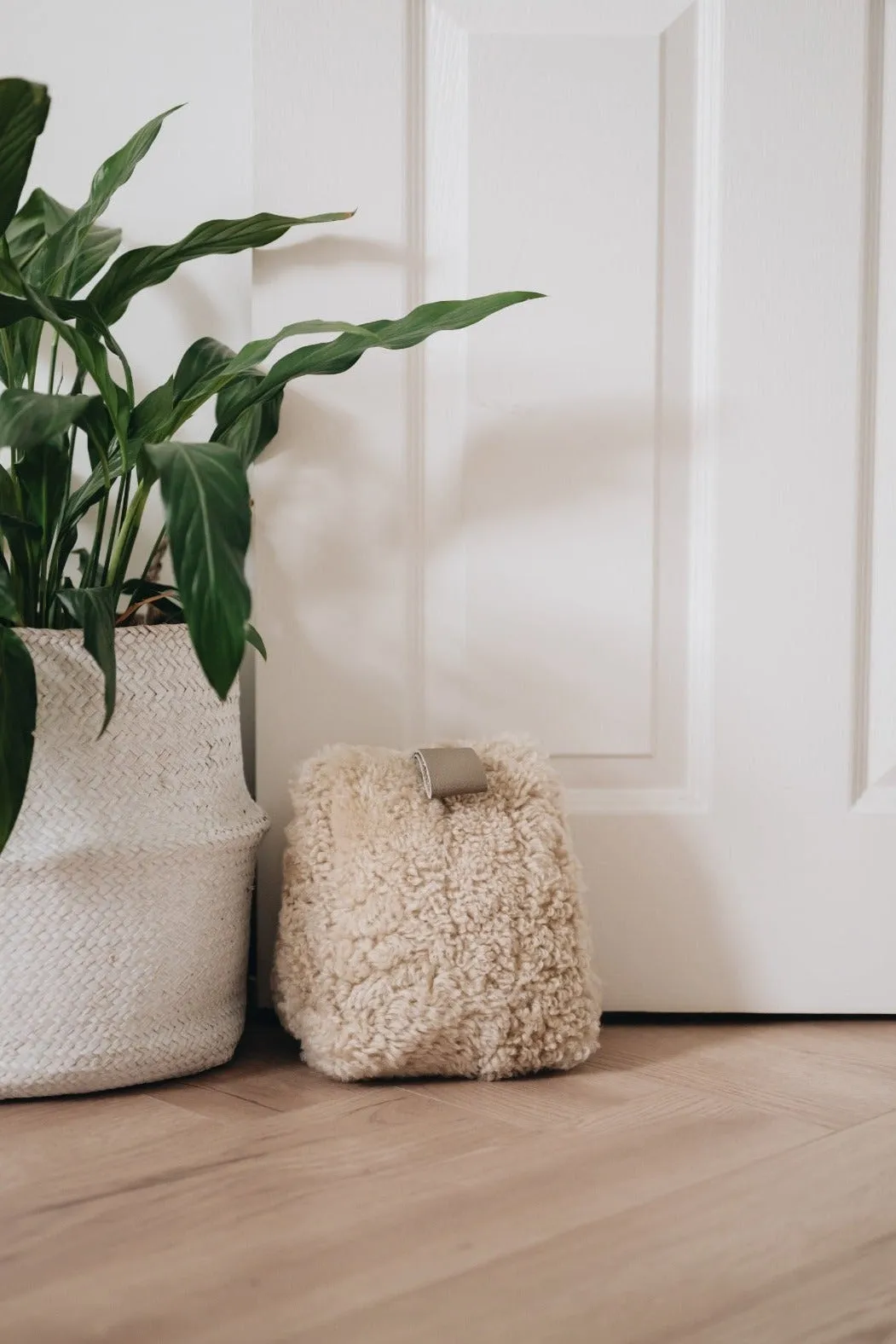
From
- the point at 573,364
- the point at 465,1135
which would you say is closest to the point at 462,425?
the point at 573,364

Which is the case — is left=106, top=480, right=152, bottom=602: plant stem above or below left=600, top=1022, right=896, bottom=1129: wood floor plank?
above

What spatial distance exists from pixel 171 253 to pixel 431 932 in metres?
0.59

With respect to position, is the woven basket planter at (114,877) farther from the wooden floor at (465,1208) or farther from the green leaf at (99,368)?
the green leaf at (99,368)

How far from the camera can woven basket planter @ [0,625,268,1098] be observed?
2.91ft

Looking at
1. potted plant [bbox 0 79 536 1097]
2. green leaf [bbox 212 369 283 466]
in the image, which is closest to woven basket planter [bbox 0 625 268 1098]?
potted plant [bbox 0 79 536 1097]

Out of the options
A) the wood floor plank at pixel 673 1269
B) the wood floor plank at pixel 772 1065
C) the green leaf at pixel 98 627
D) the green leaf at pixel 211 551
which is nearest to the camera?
the wood floor plank at pixel 673 1269

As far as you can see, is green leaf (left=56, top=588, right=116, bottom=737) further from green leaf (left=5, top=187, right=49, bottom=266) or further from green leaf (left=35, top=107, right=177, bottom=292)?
green leaf (left=5, top=187, right=49, bottom=266)

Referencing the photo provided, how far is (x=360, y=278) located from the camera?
3.65 ft

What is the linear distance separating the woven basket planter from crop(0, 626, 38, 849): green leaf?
0.08m

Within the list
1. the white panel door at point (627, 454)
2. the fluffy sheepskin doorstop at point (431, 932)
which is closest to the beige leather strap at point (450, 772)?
the fluffy sheepskin doorstop at point (431, 932)

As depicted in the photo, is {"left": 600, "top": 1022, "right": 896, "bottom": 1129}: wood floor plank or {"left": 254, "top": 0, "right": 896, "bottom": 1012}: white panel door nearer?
{"left": 600, "top": 1022, "right": 896, "bottom": 1129}: wood floor plank

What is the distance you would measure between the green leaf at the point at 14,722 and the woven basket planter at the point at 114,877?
83mm

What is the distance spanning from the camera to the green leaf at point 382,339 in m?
0.94

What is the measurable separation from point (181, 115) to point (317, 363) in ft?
1.35
